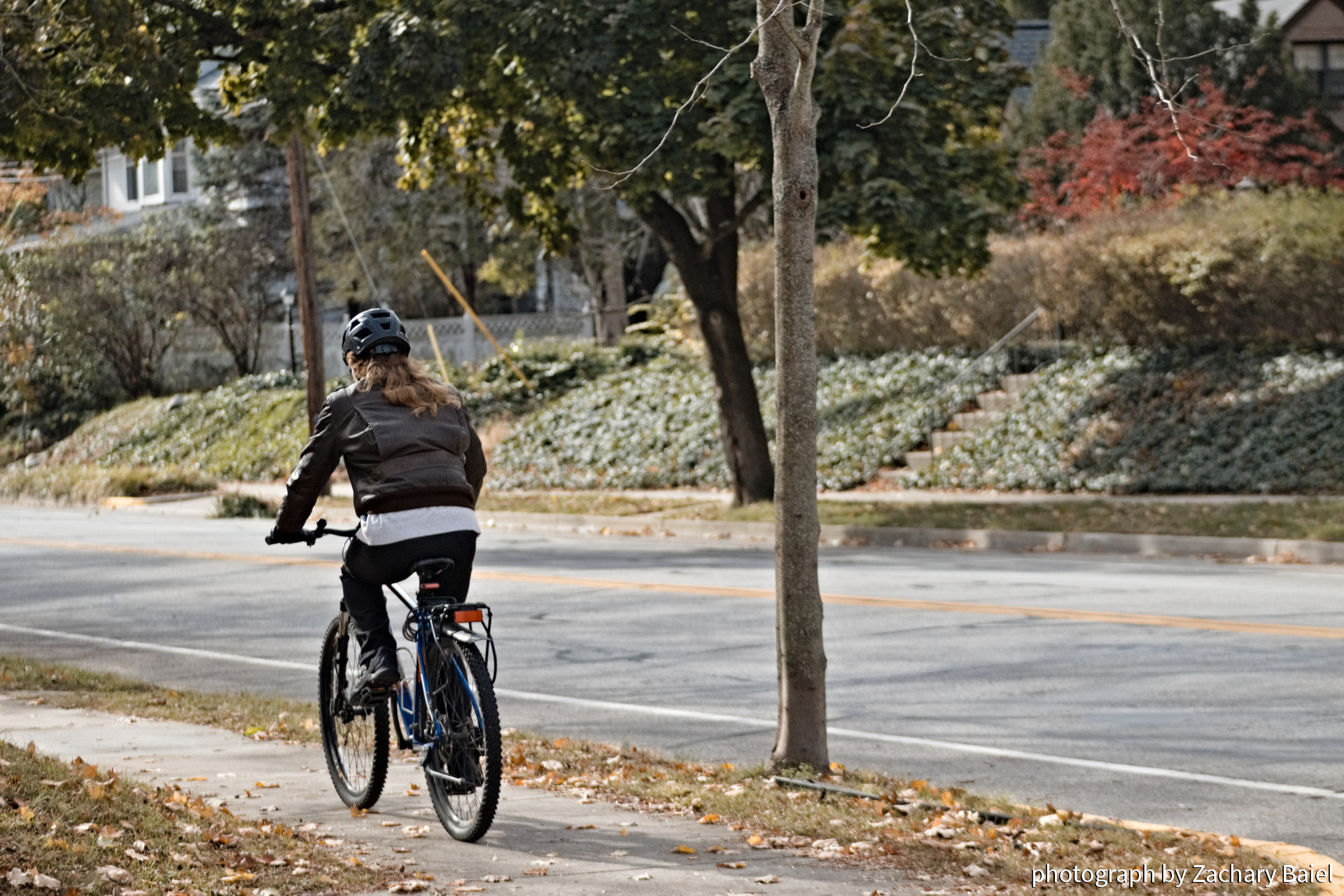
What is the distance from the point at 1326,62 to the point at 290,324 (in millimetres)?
29732

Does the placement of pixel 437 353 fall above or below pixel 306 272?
below

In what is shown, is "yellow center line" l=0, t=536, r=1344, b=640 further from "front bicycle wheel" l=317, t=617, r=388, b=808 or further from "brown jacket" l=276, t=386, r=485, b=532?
"brown jacket" l=276, t=386, r=485, b=532

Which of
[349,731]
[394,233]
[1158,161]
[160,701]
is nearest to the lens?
[349,731]

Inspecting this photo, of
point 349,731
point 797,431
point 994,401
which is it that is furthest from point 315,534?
point 994,401

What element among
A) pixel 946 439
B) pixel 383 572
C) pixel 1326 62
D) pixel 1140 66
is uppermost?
pixel 1326 62

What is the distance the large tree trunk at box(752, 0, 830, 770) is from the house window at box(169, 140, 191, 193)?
44.3 meters

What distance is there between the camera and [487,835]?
5785mm

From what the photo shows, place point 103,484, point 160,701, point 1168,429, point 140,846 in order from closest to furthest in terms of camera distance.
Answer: point 140,846, point 160,701, point 1168,429, point 103,484

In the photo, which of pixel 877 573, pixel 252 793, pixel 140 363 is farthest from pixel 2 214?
pixel 140 363

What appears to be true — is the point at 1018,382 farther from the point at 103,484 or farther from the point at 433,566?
the point at 433,566

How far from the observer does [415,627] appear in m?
5.89

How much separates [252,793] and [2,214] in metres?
15.7

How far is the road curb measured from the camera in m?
15.5

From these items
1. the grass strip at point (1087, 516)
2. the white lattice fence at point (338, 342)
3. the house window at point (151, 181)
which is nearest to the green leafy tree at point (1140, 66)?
the white lattice fence at point (338, 342)
